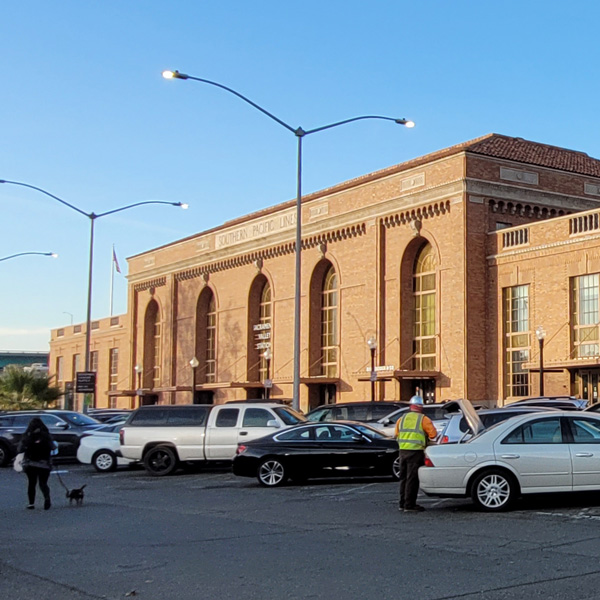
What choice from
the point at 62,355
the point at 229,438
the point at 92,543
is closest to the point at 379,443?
the point at 229,438

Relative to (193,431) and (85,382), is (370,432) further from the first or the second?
(85,382)

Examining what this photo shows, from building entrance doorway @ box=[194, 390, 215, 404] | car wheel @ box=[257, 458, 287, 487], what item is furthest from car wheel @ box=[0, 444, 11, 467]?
building entrance doorway @ box=[194, 390, 215, 404]

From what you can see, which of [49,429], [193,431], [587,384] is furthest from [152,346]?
[193,431]

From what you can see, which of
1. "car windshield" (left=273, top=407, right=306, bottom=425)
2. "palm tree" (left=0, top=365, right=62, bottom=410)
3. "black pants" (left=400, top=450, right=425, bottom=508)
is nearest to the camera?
"black pants" (left=400, top=450, right=425, bottom=508)

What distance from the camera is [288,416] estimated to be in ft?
80.4

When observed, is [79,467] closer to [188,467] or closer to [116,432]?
[116,432]

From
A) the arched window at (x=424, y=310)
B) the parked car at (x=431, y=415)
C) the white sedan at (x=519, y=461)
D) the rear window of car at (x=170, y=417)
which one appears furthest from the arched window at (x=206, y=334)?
the white sedan at (x=519, y=461)

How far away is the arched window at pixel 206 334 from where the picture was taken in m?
65.1

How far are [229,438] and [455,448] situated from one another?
992cm

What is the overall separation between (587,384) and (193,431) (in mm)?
20719

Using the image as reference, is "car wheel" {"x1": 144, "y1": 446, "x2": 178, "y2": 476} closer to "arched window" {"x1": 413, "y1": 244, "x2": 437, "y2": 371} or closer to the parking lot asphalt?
the parking lot asphalt

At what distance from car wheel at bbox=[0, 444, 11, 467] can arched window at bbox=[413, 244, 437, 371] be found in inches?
844

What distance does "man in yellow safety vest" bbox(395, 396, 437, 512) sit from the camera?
15062mm

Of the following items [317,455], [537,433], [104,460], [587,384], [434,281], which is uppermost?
[434,281]
